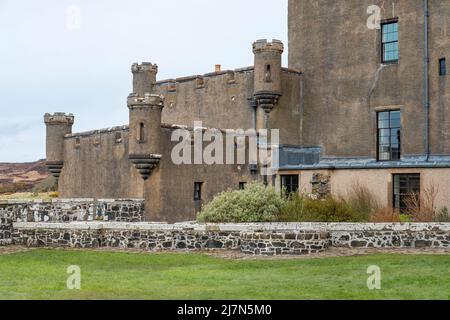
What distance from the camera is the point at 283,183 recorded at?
30.2 m

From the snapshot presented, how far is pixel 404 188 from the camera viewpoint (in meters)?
26.7

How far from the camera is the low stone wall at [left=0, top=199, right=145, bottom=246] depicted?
73.7ft

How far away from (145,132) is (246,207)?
5323mm

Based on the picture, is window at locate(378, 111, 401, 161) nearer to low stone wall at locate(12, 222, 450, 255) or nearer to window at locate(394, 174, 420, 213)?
window at locate(394, 174, 420, 213)

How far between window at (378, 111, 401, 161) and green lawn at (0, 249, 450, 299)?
1164 centimetres

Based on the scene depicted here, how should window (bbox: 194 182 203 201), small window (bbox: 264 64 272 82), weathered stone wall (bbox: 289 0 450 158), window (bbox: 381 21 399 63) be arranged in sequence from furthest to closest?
1. small window (bbox: 264 64 272 82)
2. window (bbox: 381 21 399 63)
3. weathered stone wall (bbox: 289 0 450 158)
4. window (bbox: 194 182 203 201)

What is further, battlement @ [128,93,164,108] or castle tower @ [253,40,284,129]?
castle tower @ [253,40,284,129]

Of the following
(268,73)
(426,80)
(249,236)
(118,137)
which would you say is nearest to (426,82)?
(426,80)

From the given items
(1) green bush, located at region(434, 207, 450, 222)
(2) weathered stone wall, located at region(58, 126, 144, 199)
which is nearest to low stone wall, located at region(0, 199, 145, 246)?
(2) weathered stone wall, located at region(58, 126, 144, 199)

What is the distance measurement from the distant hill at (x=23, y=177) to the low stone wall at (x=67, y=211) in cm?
2315

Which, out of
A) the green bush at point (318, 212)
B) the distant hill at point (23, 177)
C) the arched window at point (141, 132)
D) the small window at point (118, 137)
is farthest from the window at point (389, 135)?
the distant hill at point (23, 177)

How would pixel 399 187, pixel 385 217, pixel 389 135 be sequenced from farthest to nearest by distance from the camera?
pixel 389 135, pixel 399 187, pixel 385 217

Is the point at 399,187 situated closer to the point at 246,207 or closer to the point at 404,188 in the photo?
the point at 404,188

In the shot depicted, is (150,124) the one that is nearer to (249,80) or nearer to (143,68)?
(249,80)
